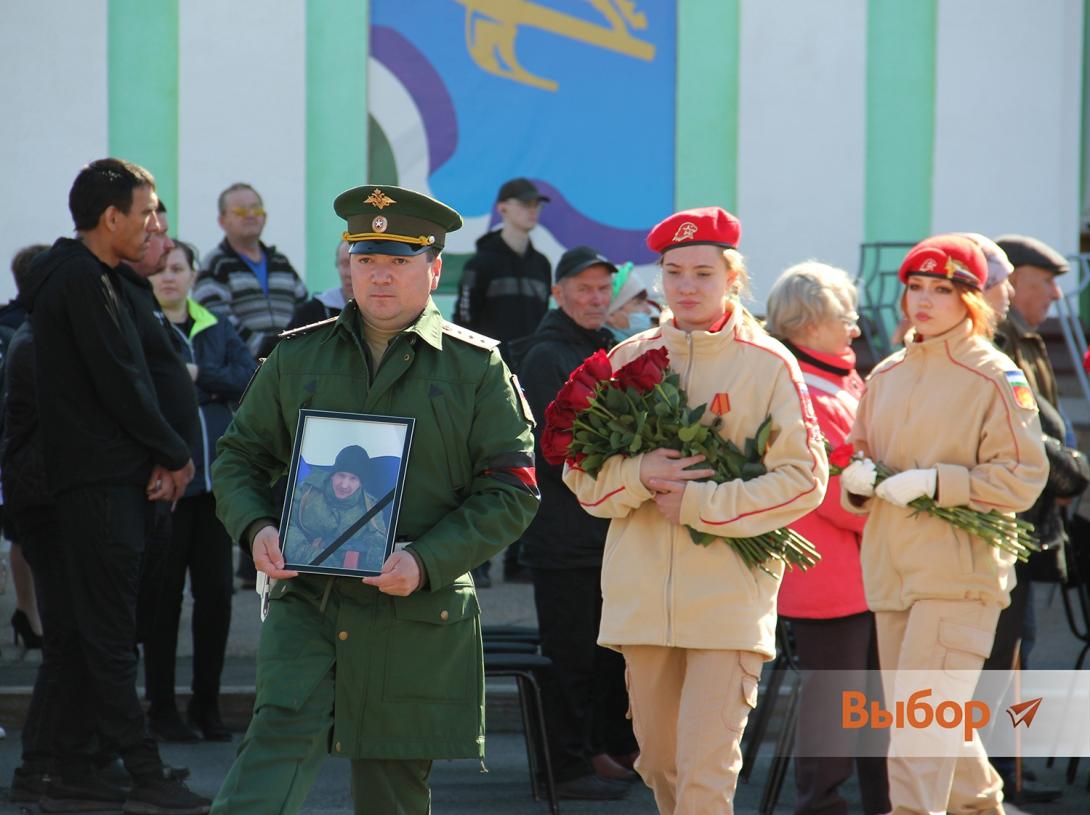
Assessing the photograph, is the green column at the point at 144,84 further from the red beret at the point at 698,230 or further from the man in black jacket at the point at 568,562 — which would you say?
the red beret at the point at 698,230

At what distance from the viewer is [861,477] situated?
5621 millimetres

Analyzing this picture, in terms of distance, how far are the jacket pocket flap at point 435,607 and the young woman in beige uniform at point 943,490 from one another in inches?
71.0

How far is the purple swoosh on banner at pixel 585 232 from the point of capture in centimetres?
1246

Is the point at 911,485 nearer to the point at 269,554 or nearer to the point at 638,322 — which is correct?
the point at 269,554

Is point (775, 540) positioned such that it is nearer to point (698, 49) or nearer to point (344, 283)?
point (344, 283)

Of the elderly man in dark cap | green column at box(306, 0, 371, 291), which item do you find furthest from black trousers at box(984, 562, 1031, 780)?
green column at box(306, 0, 371, 291)

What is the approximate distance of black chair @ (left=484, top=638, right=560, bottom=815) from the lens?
20.9 feet

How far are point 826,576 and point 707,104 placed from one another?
7210 millimetres

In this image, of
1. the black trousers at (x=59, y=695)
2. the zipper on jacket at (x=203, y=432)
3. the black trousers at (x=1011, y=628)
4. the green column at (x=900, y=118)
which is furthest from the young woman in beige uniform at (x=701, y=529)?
the green column at (x=900, y=118)

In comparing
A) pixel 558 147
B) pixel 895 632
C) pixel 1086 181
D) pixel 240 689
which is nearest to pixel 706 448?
pixel 895 632

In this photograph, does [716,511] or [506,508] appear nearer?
[506,508]

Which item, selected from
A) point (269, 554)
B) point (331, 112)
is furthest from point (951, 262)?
point (331, 112)

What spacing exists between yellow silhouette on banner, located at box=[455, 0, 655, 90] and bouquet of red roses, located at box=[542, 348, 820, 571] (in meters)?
7.47

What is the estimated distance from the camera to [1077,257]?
1220 cm
